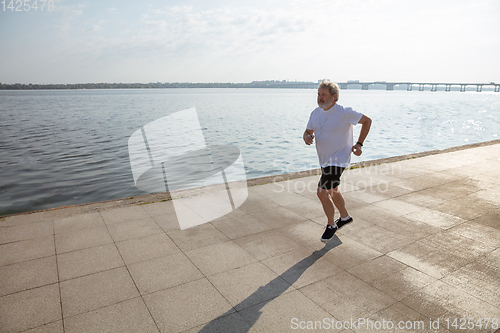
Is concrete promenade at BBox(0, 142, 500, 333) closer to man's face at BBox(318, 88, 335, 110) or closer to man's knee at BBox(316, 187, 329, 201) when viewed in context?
man's knee at BBox(316, 187, 329, 201)

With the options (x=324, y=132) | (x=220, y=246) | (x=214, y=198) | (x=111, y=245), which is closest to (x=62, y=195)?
(x=214, y=198)

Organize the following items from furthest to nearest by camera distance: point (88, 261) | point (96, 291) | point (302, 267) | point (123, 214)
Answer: point (123, 214) < point (88, 261) < point (302, 267) < point (96, 291)

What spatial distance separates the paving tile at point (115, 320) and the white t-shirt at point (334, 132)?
8.17 ft

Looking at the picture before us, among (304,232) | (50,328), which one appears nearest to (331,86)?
(304,232)

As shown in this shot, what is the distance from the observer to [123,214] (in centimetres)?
501

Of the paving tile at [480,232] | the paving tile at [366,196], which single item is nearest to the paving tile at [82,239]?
the paving tile at [366,196]

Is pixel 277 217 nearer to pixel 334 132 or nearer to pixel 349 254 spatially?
pixel 349 254

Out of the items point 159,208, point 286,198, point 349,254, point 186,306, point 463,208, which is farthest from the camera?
point 286,198

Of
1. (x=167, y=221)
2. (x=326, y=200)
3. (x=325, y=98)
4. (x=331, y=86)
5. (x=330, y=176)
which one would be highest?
(x=331, y=86)

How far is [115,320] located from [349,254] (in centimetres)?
253

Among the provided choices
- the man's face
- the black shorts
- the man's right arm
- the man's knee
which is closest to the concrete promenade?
the man's knee

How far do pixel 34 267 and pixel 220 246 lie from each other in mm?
2021

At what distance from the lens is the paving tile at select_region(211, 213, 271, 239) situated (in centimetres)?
431

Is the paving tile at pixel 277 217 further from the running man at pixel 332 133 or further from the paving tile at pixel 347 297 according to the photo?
the paving tile at pixel 347 297
